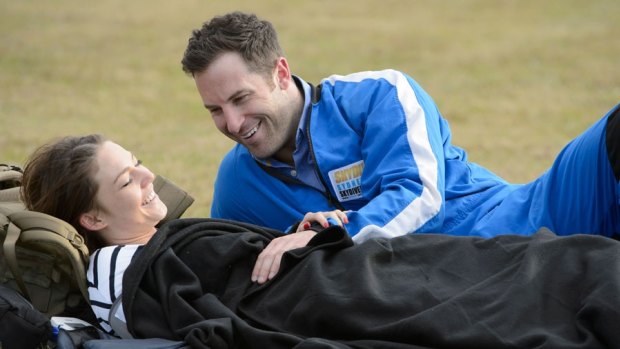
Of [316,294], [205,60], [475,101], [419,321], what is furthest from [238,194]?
[475,101]

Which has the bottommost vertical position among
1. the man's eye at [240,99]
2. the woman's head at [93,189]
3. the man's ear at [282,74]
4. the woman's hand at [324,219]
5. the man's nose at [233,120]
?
the woman's hand at [324,219]

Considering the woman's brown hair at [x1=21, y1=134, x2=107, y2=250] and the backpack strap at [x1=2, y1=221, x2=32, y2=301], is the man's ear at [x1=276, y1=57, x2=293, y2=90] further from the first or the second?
the backpack strap at [x1=2, y1=221, x2=32, y2=301]

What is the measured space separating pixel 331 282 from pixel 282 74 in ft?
5.25

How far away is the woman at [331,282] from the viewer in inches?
146

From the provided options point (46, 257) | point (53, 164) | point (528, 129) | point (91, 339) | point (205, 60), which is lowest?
point (528, 129)

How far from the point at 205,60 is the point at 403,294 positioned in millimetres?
1748

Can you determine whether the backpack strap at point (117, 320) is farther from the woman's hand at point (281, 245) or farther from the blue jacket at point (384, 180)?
the blue jacket at point (384, 180)

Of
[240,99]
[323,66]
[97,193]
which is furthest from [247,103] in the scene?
[323,66]

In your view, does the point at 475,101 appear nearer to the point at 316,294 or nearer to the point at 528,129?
the point at 528,129

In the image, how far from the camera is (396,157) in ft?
16.0

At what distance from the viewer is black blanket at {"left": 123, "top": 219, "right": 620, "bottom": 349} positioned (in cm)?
370

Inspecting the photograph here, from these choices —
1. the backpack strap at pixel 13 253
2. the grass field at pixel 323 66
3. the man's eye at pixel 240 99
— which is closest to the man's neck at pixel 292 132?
the man's eye at pixel 240 99

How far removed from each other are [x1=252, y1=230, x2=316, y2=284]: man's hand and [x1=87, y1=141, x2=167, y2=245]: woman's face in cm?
62

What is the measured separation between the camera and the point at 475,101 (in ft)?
41.8
